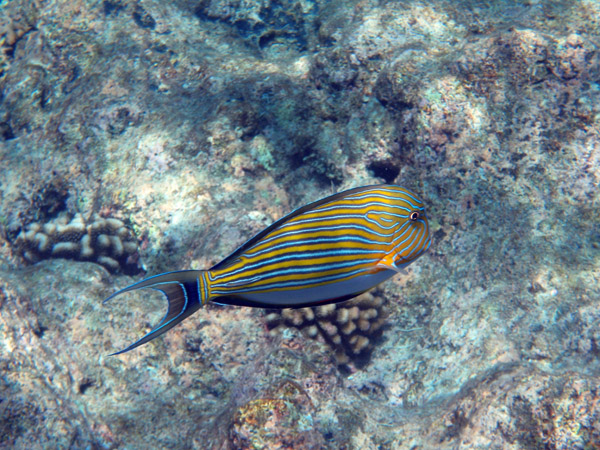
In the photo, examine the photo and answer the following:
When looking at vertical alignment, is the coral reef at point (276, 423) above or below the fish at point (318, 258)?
below

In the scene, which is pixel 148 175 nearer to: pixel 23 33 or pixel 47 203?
pixel 47 203

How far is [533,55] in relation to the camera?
3656 mm

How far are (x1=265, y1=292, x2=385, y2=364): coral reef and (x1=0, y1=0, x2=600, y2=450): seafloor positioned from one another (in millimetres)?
54

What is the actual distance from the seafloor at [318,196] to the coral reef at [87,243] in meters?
0.03

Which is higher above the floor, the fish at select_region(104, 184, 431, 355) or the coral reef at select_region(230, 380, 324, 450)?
the fish at select_region(104, 184, 431, 355)

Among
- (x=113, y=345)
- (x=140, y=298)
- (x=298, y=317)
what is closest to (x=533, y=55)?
(x=298, y=317)

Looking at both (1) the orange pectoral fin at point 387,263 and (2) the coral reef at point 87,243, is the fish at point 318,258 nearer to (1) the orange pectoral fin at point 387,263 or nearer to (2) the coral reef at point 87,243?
(1) the orange pectoral fin at point 387,263

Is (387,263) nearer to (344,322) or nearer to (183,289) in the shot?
(183,289)

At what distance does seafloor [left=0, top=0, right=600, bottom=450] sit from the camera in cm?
267

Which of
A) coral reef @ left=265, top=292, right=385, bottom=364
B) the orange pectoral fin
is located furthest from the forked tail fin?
coral reef @ left=265, top=292, right=385, bottom=364

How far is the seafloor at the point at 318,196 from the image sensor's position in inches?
105

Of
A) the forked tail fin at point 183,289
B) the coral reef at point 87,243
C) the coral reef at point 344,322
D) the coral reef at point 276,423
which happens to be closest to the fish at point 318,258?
the forked tail fin at point 183,289

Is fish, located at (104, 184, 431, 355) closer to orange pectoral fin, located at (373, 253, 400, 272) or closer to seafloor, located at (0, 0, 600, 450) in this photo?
orange pectoral fin, located at (373, 253, 400, 272)

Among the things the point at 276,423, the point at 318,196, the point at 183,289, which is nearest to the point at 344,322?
the point at 276,423
